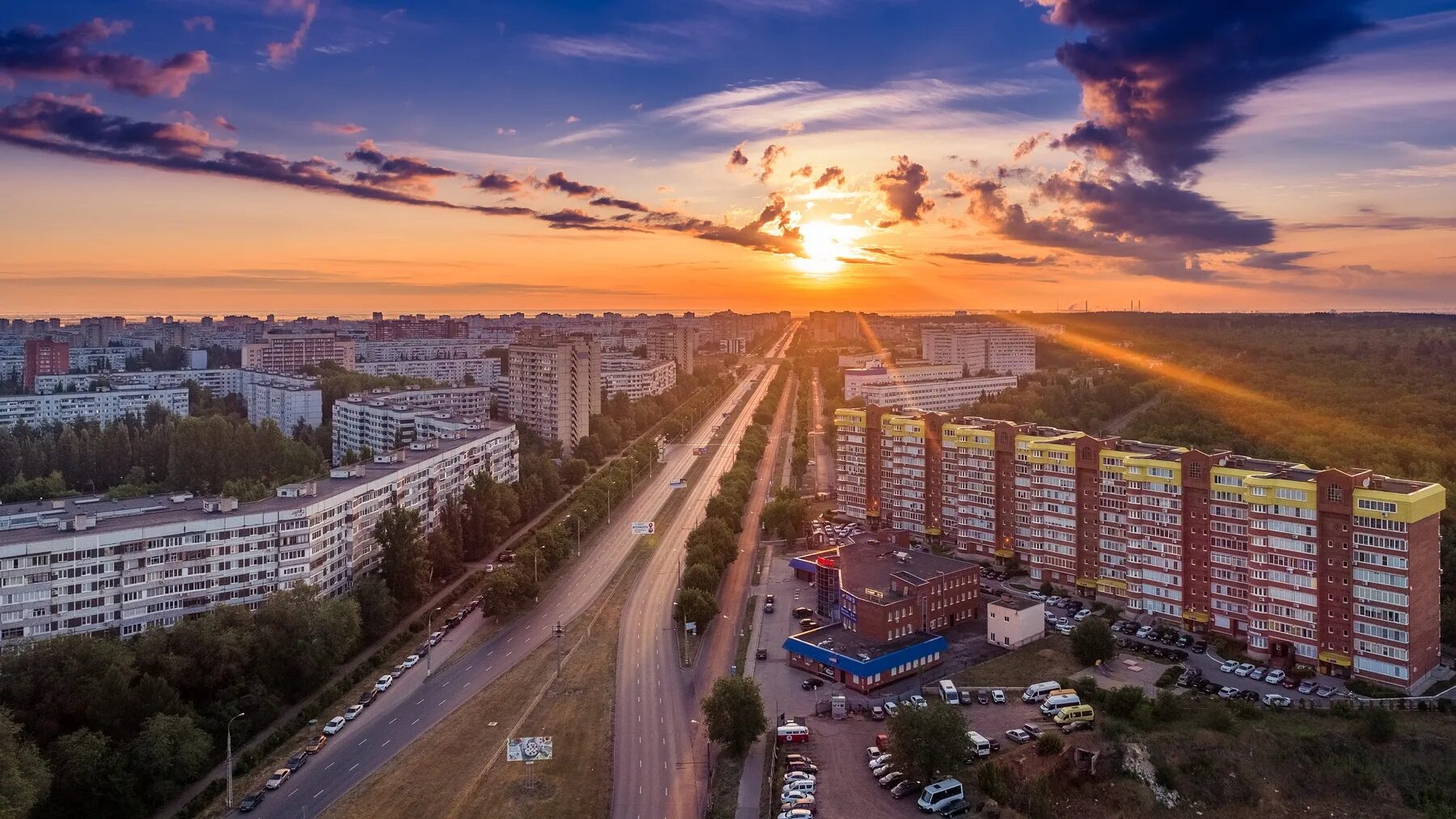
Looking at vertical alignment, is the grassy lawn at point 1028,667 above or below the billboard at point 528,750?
below

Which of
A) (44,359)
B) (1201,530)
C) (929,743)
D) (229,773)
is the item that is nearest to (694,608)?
(929,743)

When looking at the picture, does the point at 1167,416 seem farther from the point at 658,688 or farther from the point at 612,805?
the point at 612,805

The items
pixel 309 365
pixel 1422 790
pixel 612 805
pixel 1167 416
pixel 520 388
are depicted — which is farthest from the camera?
pixel 309 365

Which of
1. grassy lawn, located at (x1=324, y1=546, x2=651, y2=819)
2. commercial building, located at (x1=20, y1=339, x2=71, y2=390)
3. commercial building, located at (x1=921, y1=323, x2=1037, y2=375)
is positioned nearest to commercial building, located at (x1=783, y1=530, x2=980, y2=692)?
grassy lawn, located at (x1=324, y1=546, x2=651, y2=819)

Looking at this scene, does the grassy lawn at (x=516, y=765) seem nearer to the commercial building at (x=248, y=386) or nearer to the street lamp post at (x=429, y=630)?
Result: the street lamp post at (x=429, y=630)

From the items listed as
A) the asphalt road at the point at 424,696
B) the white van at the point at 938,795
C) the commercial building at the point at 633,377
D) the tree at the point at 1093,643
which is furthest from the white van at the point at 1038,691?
the commercial building at the point at 633,377

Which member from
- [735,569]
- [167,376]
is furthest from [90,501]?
[167,376]
